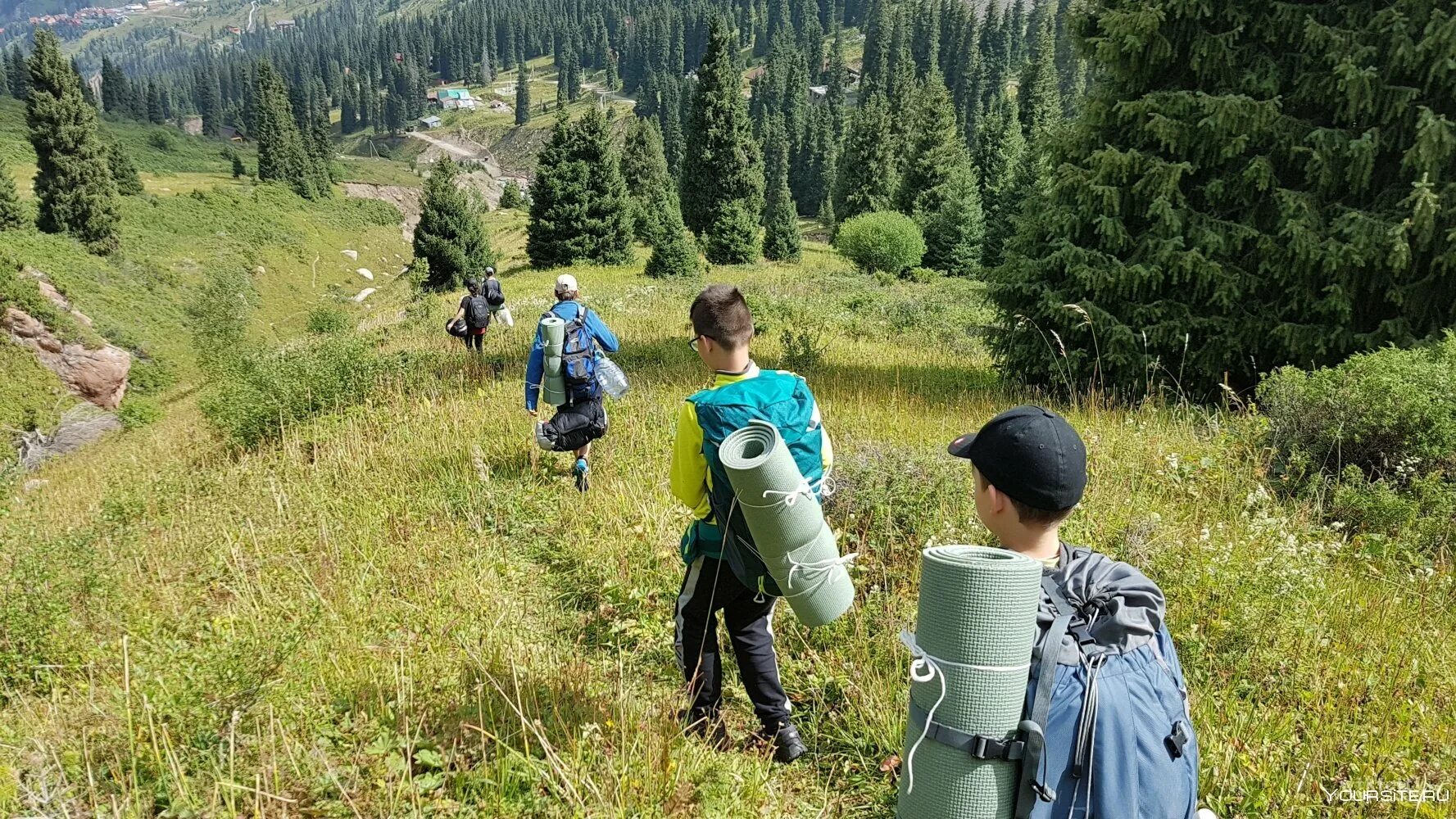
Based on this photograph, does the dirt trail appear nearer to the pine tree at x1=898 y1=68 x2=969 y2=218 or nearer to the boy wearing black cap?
the pine tree at x1=898 y1=68 x2=969 y2=218

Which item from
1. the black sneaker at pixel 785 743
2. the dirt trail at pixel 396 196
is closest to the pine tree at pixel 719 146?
the black sneaker at pixel 785 743

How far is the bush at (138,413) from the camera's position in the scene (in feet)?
72.8

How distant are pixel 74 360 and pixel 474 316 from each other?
68.8 ft

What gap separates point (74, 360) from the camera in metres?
23.8

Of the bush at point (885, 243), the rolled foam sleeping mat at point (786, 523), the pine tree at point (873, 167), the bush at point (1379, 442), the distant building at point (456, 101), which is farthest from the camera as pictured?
the distant building at point (456, 101)

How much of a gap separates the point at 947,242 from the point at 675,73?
5020 inches

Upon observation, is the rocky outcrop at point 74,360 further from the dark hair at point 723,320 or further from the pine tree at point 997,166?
the pine tree at point 997,166

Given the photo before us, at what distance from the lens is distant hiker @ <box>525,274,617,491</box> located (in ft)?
19.1

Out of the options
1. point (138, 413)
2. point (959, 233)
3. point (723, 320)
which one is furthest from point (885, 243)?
point (723, 320)

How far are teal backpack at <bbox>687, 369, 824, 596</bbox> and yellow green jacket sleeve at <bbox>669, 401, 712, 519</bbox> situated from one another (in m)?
0.03

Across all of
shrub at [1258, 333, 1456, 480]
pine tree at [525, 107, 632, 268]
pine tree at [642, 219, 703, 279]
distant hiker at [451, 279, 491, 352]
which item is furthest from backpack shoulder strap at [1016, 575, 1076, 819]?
pine tree at [525, 107, 632, 268]

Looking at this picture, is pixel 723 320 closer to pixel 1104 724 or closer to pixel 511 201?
pixel 1104 724

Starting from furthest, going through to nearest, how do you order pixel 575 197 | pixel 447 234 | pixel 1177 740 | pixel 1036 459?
pixel 447 234, pixel 575 197, pixel 1036 459, pixel 1177 740

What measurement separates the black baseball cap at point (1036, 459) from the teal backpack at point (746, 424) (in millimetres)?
1137
